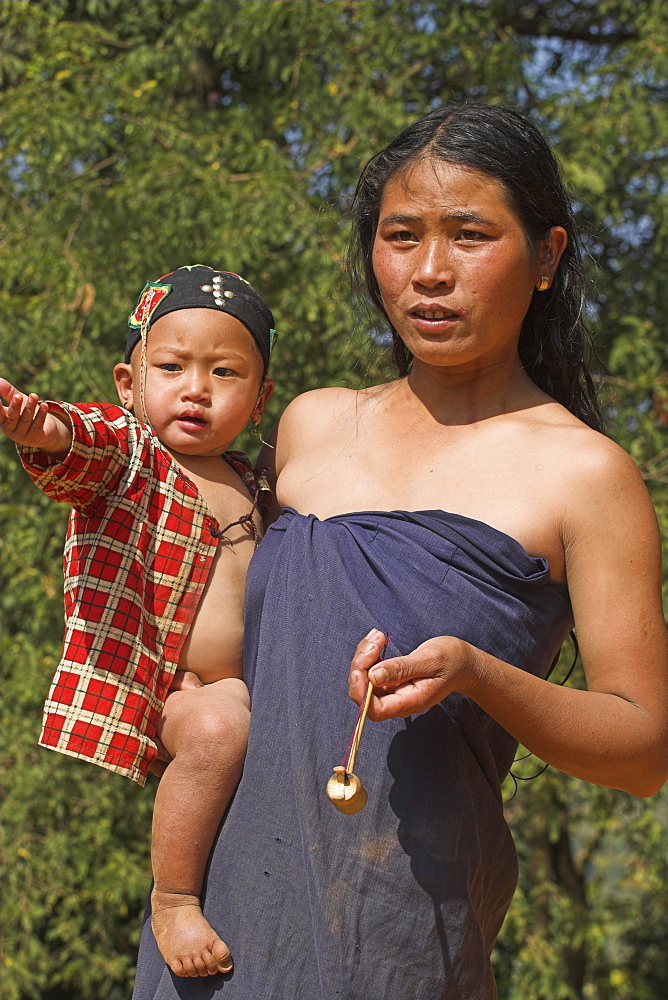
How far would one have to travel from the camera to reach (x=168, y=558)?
1.71 m

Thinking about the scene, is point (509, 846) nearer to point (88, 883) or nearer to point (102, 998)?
point (88, 883)

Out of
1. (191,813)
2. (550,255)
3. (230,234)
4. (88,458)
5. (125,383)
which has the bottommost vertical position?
(191,813)

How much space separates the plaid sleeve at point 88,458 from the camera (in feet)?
4.89

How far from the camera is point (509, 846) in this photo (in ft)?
5.19

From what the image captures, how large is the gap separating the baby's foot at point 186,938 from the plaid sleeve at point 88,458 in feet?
1.89

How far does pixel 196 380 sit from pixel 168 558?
0.92 feet

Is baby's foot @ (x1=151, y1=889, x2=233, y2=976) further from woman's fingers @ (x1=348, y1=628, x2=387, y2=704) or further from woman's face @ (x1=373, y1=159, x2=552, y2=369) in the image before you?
woman's face @ (x1=373, y1=159, x2=552, y2=369)

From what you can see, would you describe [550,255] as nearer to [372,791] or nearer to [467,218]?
[467,218]

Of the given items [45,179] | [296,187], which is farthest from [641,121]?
[45,179]

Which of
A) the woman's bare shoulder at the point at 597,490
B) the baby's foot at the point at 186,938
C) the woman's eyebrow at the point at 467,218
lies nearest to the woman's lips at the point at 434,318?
the woman's eyebrow at the point at 467,218

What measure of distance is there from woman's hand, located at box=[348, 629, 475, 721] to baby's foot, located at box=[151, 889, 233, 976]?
1.54 ft

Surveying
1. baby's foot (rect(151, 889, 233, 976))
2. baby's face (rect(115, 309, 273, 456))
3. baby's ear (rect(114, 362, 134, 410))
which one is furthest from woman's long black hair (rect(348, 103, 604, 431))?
baby's foot (rect(151, 889, 233, 976))

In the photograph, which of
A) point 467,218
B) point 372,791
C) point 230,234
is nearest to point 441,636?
point 372,791

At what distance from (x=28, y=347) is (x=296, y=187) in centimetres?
115
